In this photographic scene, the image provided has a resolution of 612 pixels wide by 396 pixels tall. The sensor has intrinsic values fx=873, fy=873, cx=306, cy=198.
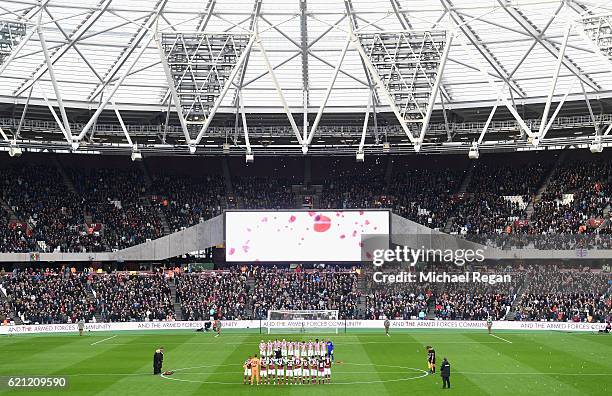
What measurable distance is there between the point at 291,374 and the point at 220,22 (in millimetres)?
25187

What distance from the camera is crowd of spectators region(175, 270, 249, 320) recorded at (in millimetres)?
64750

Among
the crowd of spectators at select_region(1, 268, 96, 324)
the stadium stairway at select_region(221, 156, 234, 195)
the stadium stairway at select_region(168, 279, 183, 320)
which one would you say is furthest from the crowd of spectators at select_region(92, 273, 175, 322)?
the stadium stairway at select_region(221, 156, 234, 195)

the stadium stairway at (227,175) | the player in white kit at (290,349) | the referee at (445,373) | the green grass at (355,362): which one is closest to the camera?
the referee at (445,373)

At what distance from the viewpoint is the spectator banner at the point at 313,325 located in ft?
196

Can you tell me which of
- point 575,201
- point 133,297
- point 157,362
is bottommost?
point 157,362

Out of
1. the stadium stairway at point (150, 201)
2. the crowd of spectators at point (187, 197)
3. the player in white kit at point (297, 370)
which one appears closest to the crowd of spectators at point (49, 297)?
the stadium stairway at point (150, 201)

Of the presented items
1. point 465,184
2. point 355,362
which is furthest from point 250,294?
point 355,362

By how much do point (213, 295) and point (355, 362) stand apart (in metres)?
26.3

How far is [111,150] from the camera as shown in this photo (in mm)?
68188

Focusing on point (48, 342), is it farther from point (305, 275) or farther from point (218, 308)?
point (305, 275)

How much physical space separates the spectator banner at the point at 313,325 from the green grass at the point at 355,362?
2.55 m

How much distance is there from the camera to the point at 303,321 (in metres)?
59.5

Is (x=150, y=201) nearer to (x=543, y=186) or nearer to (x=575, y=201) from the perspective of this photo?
(x=543, y=186)

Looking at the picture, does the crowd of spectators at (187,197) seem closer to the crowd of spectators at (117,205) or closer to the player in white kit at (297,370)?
the crowd of spectators at (117,205)
